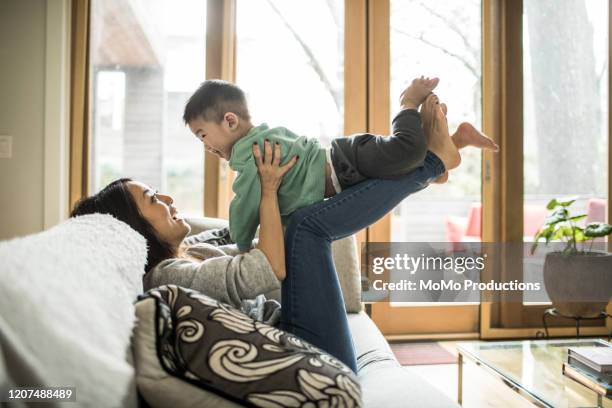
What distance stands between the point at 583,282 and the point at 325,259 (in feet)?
6.75

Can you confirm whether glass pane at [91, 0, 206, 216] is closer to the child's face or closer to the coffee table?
the child's face

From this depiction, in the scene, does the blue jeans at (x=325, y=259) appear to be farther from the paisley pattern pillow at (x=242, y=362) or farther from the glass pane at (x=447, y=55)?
the glass pane at (x=447, y=55)

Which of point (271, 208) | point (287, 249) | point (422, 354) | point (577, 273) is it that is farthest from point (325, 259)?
point (577, 273)

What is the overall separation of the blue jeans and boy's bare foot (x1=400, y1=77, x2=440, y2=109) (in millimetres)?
220

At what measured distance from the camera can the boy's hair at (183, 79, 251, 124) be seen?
4.98ft

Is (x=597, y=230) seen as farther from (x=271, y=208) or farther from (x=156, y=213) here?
(x=156, y=213)

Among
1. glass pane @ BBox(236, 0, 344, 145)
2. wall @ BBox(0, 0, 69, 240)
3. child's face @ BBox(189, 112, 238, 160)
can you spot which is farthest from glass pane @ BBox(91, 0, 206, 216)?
child's face @ BBox(189, 112, 238, 160)

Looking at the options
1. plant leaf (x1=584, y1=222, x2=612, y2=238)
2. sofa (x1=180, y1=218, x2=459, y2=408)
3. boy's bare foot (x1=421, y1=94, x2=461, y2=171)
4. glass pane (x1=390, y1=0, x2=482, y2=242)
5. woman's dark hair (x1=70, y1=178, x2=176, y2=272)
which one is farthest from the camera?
glass pane (x1=390, y1=0, x2=482, y2=242)

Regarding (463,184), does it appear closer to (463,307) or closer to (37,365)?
(463,307)

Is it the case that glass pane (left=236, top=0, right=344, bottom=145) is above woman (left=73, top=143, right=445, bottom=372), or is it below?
above

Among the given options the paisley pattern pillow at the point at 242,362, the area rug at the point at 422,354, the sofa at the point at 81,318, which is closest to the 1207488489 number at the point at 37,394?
the sofa at the point at 81,318

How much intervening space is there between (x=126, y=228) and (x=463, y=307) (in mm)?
2687

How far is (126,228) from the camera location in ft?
3.18

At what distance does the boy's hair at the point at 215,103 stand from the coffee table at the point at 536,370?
4.15 ft
